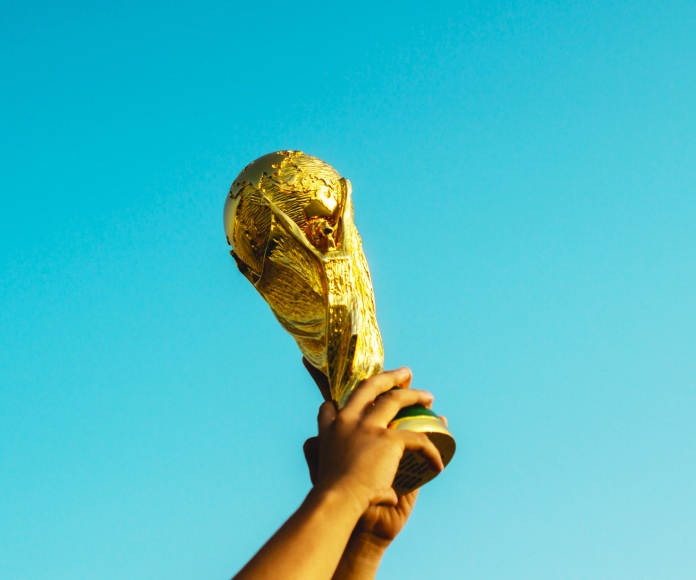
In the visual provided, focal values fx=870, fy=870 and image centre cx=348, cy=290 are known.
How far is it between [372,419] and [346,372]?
0.80 m

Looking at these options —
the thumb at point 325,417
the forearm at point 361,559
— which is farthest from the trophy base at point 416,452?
the forearm at point 361,559

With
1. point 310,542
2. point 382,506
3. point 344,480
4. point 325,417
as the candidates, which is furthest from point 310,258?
point 310,542

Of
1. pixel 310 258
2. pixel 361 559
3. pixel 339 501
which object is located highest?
pixel 310 258

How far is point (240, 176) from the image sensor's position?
14.3ft

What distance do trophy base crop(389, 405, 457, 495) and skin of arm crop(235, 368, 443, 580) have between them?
0.16 ft

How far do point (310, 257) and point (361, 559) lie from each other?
4.54ft

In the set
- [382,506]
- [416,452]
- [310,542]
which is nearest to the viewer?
[310,542]

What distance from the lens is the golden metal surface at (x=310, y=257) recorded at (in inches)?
161

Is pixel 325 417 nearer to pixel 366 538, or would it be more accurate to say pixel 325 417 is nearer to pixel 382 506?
pixel 382 506

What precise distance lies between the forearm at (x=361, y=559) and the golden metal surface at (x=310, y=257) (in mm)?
636

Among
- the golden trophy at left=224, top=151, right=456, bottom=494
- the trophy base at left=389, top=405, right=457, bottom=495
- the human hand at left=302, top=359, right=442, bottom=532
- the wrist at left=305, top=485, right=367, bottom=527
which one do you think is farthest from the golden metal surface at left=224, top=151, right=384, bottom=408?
the wrist at left=305, top=485, right=367, bottom=527

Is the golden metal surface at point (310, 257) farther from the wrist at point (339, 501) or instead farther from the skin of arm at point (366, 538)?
the wrist at point (339, 501)

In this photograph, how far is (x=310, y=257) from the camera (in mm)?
4113

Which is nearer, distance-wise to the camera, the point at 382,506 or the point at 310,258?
the point at 382,506
